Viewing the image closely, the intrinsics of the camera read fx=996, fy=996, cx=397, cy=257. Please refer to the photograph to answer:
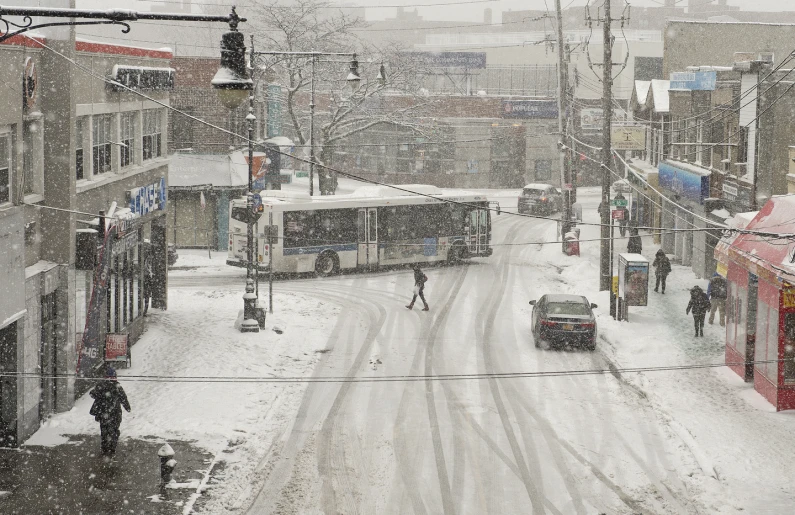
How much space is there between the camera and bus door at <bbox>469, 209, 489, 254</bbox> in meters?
41.2

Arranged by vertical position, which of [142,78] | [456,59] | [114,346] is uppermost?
[456,59]

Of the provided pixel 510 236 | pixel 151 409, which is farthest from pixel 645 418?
pixel 510 236

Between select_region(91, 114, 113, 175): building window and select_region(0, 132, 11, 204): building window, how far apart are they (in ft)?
16.7

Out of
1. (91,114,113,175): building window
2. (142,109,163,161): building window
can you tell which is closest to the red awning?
(91,114,113,175): building window

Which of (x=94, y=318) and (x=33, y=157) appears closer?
(x=33, y=157)

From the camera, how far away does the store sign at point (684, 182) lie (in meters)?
35.2

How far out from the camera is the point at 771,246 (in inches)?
853

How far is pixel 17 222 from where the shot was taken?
687 inches

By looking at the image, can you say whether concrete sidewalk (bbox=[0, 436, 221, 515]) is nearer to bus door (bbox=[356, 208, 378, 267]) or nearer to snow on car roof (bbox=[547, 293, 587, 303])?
snow on car roof (bbox=[547, 293, 587, 303])

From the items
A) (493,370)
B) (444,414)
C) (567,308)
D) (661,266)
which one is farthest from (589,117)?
(444,414)

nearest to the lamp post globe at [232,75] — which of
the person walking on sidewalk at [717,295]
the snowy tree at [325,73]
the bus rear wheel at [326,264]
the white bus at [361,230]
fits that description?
the person walking on sidewalk at [717,295]

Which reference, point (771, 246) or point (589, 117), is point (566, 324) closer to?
point (771, 246)

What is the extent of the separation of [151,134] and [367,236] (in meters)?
11.6

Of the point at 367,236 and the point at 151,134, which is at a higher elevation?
the point at 151,134
